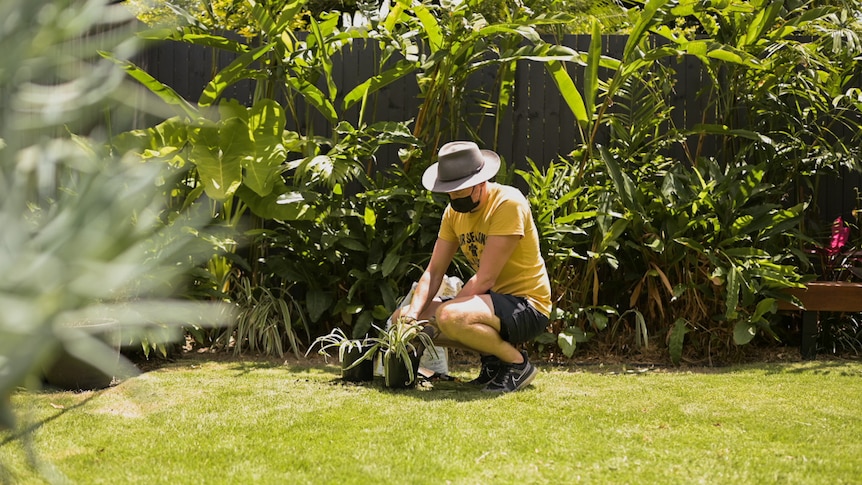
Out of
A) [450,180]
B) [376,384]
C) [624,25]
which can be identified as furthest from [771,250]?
[376,384]

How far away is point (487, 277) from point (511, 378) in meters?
0.45

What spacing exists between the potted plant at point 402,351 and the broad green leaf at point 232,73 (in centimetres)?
173

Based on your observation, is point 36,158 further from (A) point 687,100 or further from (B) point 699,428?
(A) point 687,100

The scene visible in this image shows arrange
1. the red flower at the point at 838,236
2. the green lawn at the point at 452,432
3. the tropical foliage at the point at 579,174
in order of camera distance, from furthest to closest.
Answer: the red flower at the point at 838,236 < the tropical foliage at the point at 579,174 < the green lawn at the point at 452,432

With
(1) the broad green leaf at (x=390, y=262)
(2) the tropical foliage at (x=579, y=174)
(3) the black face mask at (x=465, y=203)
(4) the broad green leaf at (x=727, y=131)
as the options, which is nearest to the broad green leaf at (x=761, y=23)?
(2) the tropical foliage at (x=579, y=174)

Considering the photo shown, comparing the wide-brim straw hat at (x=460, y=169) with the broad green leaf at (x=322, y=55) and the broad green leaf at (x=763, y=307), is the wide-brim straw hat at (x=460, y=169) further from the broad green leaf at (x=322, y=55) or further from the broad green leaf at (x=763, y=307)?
the broad green leaf at (x=763, y=307)

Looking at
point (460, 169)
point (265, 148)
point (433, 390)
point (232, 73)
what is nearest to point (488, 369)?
point (433, 390)

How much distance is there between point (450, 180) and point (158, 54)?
2.90 meters

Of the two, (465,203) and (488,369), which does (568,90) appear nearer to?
(465,203)

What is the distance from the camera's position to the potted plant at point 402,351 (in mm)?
3710

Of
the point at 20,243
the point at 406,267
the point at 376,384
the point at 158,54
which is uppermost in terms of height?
Result: the point at 158,54

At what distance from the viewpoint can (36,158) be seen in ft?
2.04

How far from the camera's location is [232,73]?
4766 mm

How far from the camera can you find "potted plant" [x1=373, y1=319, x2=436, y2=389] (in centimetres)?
371
